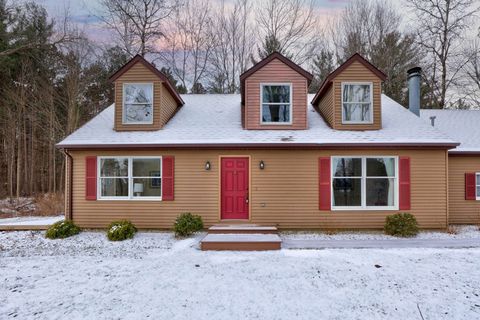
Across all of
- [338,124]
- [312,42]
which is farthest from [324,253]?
[312,42]

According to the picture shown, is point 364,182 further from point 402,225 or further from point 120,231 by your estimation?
point 120,231

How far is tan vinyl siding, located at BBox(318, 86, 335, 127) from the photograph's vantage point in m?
9.17

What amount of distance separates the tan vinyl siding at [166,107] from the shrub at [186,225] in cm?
324

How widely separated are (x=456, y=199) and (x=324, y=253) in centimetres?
626

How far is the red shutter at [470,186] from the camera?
30.6 feet

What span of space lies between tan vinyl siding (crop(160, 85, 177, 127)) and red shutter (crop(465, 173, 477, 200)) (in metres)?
10.3

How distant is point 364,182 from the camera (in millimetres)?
8320

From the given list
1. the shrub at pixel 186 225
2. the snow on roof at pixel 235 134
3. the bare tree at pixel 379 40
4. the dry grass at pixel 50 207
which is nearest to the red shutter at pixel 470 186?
the snow on roof at pixel 235 134

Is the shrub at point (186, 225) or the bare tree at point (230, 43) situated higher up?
the bare tree at point (230, 43)

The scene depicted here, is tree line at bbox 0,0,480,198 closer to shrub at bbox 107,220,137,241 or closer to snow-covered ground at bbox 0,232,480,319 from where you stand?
shrub at bbox 107,220,137,241

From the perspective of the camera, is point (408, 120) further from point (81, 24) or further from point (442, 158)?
point (81, 24)

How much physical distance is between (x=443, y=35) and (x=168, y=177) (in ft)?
62.8

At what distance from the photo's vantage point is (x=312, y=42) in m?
18.8

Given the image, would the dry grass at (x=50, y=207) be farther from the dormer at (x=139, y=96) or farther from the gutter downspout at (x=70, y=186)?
the dormer at (x=139, y=96)
